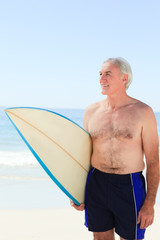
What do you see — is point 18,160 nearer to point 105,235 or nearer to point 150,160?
point 105,235

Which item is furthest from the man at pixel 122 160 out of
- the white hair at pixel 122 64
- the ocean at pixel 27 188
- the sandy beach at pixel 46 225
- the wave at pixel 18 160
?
the wave at pixel 18 160

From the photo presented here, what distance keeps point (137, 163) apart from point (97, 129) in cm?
35

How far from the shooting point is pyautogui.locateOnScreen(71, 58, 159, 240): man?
1991mm

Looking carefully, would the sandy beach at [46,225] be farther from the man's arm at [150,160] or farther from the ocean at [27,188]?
the man's arm at [150,160]

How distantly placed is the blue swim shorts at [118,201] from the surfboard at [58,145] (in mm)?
166

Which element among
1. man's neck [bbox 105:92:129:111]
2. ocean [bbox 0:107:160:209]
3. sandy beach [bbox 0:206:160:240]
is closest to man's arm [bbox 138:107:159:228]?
man's neck [bbox 105:92:129:111]

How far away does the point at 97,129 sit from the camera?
2125mm

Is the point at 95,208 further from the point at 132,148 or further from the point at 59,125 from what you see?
the point at 59,125

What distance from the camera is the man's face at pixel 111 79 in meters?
2.05

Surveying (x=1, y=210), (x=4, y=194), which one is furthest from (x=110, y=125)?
(x=4, y=194)

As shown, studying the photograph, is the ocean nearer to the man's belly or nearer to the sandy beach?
the sandy beach

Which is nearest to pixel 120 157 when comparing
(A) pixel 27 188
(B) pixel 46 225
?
(B) pixel 46 225

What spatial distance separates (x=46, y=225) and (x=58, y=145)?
6.71ft

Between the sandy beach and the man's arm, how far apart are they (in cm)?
179
